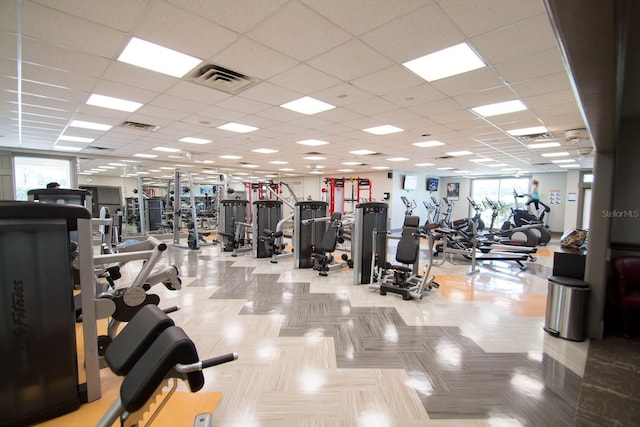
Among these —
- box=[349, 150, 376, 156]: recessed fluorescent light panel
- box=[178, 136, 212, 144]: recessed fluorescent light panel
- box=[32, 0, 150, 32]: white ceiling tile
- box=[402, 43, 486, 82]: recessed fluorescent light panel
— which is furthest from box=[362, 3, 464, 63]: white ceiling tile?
box=[349, 150, 376, 156]: recessed fluorescent light panel

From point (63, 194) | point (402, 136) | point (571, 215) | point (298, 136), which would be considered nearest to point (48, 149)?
point (63, 194)

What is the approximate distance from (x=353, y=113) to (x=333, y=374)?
3981 mm

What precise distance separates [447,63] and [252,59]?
2.11 metres

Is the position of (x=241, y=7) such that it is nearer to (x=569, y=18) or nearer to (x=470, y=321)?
(x=569, y=18)

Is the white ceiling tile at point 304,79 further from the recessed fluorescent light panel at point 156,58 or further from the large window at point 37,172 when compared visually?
the large window at point 37,172

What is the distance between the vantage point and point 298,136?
6.65 metres

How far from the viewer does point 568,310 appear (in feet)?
10.2

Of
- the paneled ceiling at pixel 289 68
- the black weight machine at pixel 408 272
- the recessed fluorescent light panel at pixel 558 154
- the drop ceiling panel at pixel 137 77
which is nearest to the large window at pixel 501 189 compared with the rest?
the recessed fluorescent light panel at pixel 558 154

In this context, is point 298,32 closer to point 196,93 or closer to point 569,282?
point 196,93

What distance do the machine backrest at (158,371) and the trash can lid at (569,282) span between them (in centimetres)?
384

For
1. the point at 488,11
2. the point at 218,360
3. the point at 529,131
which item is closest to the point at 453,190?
the point at 529,131

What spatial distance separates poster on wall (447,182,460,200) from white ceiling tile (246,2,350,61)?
47.8 feet

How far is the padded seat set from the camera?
3.17 meters

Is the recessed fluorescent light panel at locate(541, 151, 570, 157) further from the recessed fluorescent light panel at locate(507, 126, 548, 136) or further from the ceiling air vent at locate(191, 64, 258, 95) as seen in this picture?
the ceiling air vent at locate(191, 64, 258, 95)
